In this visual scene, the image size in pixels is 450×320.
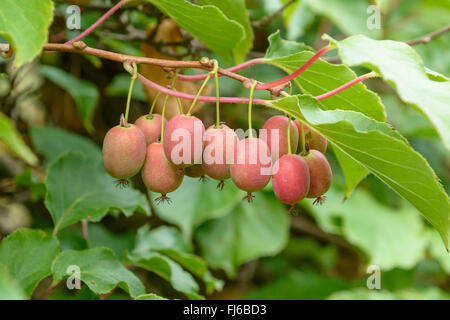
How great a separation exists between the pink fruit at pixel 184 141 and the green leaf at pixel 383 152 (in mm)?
120

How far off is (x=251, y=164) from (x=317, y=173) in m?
0.13

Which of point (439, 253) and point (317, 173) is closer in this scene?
point (317, 173)

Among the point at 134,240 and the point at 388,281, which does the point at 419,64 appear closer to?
the point at 134,240

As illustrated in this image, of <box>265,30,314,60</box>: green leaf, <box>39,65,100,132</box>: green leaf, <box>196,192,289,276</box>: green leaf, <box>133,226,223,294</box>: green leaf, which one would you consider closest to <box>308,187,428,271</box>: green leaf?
<box>196,192,289,276</box>: green leaf

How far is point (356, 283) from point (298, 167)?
1491 mm

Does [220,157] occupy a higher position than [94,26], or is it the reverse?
[94,26]

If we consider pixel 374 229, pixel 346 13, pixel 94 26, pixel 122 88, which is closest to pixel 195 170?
pixel 94 26

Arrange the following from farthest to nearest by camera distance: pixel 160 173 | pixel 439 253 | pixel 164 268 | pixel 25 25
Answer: pixel 439 253 → pixel 164 268 → pixel 160 173 → pixel 25 25

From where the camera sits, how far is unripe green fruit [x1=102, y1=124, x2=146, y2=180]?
795 mm

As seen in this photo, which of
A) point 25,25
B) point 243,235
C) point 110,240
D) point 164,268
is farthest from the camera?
point 243,235

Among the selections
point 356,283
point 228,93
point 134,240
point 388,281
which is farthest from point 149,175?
point 388,281

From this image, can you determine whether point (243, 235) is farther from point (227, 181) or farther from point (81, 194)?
point (81, 194)

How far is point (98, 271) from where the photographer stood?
38.5 inches

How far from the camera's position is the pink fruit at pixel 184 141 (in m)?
0.77
